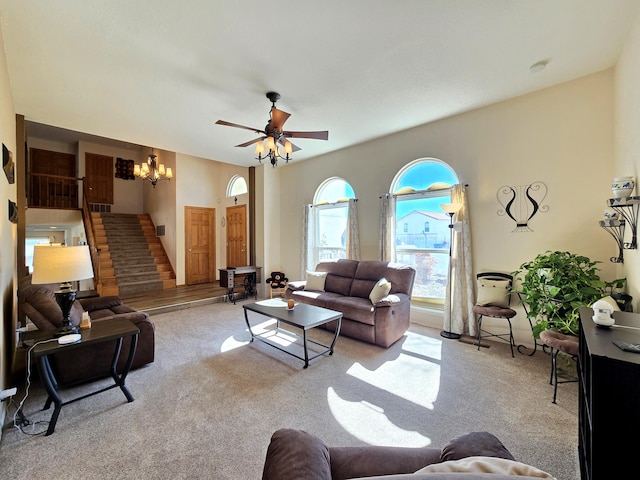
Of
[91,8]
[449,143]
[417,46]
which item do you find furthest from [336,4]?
[449,143]

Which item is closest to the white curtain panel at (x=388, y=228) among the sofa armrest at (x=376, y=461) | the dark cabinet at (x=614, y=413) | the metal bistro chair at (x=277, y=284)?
the metal bistro chair at (x=277, y=284)

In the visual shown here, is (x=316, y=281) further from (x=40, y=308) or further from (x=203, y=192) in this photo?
(x=203, y=192)

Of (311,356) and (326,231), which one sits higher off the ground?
(326,231)

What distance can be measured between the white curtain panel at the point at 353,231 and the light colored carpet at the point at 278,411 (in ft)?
6.89

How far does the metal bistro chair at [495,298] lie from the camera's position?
345 centimetres

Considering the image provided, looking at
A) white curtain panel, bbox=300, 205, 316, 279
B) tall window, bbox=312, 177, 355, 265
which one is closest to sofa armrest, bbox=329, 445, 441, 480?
tall window, bbox=312, 177, 355, 265

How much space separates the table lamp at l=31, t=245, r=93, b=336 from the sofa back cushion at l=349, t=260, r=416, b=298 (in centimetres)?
340

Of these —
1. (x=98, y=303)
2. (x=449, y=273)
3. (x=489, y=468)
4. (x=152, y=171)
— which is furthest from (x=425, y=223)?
(x=152, y=171)

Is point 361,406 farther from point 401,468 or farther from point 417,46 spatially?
→ point 417,46

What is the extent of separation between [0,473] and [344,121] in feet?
15.6

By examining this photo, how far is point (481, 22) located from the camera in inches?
90.2

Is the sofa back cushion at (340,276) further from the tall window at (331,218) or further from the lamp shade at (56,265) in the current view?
the lamp shade at (56,265)

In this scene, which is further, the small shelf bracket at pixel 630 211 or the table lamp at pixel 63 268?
the small shelf bracket at pixel 630 211

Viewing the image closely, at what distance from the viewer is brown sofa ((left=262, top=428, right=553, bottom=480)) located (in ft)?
2.51
